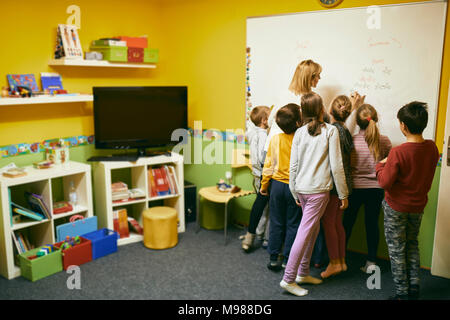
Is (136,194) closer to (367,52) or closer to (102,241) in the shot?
(102,241)

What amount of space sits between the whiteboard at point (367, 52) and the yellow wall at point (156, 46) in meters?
0.08

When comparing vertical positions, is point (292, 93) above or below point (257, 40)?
below

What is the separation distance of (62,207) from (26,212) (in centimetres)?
32

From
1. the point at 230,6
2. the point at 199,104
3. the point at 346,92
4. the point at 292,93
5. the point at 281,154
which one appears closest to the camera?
the point at 281,154

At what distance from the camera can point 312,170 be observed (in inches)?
104

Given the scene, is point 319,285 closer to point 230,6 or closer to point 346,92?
point 346,92

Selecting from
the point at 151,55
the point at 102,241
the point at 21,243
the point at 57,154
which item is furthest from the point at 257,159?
the point at 21,243

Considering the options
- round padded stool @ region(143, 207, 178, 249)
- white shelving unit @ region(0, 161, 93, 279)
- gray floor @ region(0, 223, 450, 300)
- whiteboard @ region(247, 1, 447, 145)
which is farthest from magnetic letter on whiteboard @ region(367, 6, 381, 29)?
white shelving unit @ region(0, 161, 93, 279)

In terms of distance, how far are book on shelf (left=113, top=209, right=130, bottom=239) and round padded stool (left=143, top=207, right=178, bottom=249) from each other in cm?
24

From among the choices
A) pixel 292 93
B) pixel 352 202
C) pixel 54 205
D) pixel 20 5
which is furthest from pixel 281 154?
pixel 20 5

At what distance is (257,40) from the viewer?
374cm

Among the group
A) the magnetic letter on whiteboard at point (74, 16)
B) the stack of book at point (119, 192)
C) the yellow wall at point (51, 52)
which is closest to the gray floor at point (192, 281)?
the stack of book at point (119, 192)

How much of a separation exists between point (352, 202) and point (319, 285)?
64 centimetres
